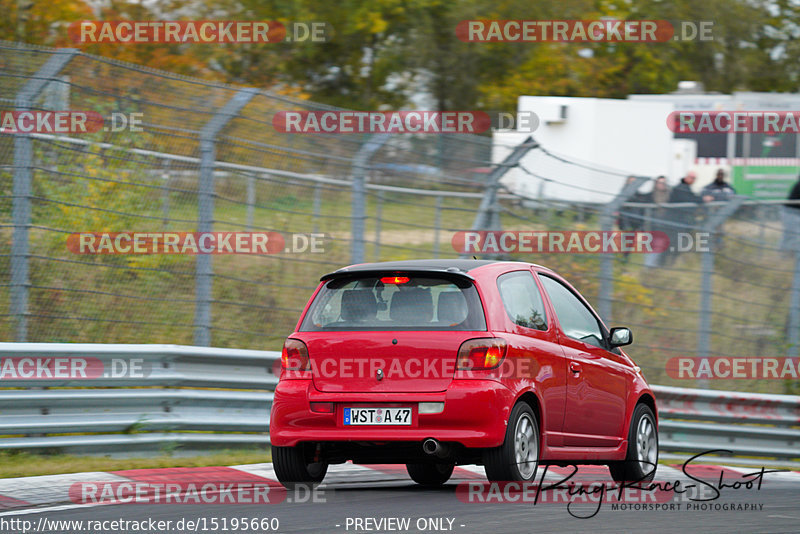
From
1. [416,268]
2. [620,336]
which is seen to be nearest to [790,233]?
[620,336]

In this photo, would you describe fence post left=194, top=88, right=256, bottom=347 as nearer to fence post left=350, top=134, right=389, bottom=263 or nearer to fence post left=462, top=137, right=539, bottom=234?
fence post left=350, top=134, right=389, bottom=263

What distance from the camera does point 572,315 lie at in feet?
29.9

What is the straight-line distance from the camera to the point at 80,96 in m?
10.8

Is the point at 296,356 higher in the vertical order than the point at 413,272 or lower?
lower

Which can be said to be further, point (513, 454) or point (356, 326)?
point (356, 326)

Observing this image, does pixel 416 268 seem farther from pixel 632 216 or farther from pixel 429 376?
pixel 632 216

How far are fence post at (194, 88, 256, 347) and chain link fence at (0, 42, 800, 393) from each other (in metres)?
0.01

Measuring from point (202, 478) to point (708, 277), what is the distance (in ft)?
24.9

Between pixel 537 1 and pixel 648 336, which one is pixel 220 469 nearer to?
pixel 648 336

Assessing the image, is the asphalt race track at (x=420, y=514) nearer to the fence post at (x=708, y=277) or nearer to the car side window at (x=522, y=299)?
the car side window at (x=522, y=299)

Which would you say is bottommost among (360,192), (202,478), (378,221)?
(202,478)

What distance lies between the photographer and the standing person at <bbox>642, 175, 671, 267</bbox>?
1458cm

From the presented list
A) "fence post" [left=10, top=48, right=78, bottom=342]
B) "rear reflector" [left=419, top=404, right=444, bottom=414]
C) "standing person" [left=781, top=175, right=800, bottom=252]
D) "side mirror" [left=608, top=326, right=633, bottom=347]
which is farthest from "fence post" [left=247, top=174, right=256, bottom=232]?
"standing person" [left=781, top=175, right=800, bottom=252]

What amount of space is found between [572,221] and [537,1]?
28813 millimetres
